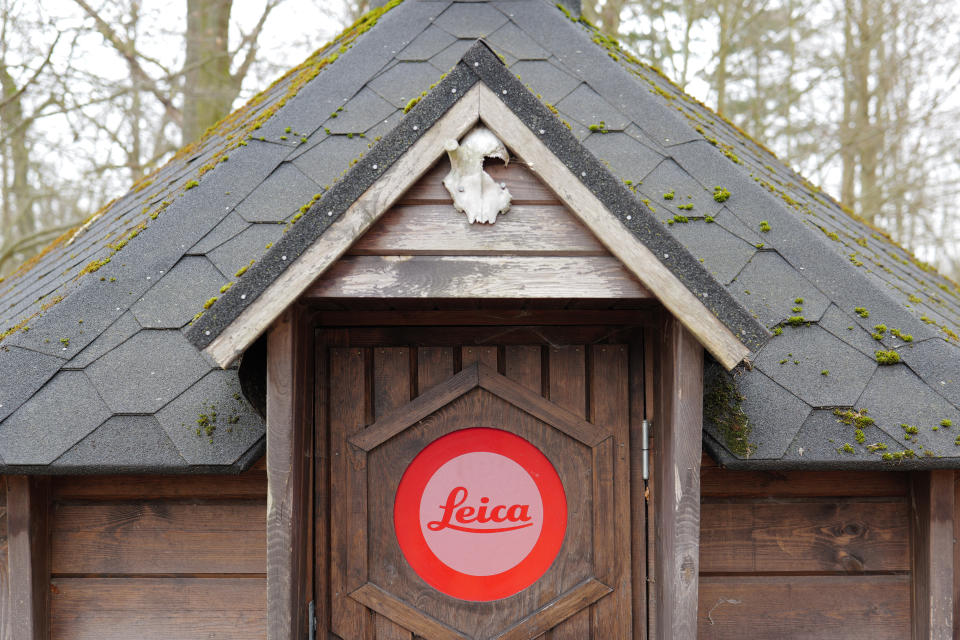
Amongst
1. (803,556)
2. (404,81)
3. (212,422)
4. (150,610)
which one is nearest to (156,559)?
(150,610)

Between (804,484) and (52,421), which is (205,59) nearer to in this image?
(52,421)

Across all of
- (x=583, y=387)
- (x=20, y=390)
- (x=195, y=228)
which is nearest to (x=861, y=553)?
(x=583, y=387)

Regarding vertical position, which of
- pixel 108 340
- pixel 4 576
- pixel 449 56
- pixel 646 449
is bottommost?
pixel 4 576

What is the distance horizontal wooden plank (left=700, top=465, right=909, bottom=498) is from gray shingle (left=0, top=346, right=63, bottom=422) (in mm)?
2610

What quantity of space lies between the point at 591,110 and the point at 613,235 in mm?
1553

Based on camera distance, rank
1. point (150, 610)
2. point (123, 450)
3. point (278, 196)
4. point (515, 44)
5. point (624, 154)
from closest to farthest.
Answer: point (123, 450) < point (150, 610) < point (278, 196) < point (624, 154) < point (515, 44)

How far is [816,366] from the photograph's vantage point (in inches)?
113

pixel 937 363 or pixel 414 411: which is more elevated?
pixel 937 363

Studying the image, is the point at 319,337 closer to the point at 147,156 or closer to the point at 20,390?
the point at 20,390

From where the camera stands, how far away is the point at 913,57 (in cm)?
973

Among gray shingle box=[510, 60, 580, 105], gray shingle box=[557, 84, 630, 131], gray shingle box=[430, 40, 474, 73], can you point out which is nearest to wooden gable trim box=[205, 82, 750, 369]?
gray shingle box=[557, 84, 630, 131]

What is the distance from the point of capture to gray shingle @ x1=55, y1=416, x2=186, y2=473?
2.68 metres

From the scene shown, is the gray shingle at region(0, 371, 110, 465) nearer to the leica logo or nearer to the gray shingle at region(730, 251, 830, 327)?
the leica logo

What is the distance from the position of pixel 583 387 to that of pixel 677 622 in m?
0.89
